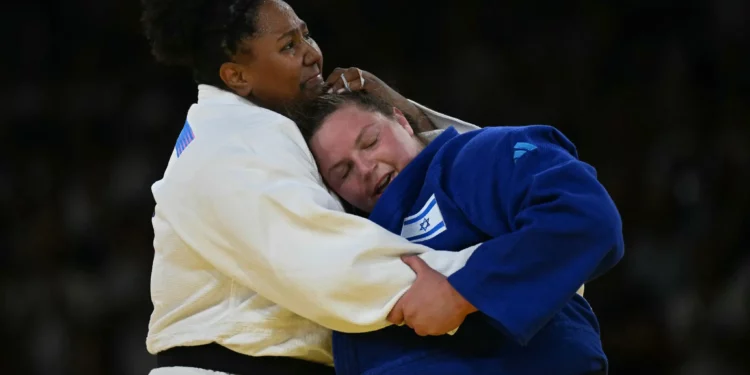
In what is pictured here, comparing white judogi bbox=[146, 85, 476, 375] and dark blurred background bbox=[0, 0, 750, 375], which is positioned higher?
white judogi bbox=[146, 85, 476, 375]

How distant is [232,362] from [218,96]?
0.54 meters

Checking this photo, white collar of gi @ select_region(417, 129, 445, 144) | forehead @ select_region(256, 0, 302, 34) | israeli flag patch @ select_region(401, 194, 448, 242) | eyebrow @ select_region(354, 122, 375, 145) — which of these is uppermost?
forehead @ select_region(256, 0, 302, 34)

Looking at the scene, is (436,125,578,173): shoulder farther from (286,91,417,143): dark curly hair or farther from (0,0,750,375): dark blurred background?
(0,0,750,375): dark blurred background

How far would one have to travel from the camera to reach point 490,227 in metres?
1.73

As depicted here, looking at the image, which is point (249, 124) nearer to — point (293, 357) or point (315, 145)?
point (315, 145)

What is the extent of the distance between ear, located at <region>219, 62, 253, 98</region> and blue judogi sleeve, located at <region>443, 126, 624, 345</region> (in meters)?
0.68

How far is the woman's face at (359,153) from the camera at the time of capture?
76.3 inches

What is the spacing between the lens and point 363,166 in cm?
193

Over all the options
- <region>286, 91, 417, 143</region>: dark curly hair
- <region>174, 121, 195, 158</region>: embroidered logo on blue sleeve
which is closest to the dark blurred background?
<region>286, 91, 417, 143</region>: dark curly hair

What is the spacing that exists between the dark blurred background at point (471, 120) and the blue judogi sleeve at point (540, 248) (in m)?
2.22

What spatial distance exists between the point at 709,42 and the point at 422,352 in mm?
2789

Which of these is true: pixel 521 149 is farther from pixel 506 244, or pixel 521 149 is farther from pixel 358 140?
pixel 358 140

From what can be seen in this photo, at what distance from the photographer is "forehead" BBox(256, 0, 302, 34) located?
2129 mm

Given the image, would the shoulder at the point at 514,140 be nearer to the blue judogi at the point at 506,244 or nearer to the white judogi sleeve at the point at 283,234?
the blue judogi at the point at 506,244
